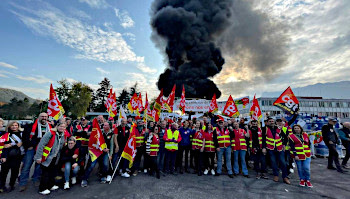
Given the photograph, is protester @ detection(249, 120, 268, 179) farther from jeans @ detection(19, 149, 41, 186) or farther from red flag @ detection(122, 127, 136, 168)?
jeans @ detection(19, 149, 41, 186)

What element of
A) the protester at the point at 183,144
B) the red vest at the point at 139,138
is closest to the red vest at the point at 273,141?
the protester at the point at 183,144

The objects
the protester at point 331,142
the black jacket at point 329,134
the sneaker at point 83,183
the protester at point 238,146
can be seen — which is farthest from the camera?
the black jacket at point 329,134

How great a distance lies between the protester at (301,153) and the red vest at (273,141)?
31cm

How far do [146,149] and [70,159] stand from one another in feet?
6.28

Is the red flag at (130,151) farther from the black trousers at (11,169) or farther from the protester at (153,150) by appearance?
the black trousers at (11,169)

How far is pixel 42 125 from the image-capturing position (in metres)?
4.17

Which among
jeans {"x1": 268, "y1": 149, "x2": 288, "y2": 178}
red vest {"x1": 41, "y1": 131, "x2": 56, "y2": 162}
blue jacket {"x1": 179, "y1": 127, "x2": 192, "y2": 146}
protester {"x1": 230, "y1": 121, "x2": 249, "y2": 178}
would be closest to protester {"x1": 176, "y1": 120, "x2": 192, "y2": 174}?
blue jacket {"x1": 179, "y1": 127, "x2": 192, "y2": 146}

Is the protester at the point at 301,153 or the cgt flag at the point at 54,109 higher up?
the cgt flag at the point at 54,109

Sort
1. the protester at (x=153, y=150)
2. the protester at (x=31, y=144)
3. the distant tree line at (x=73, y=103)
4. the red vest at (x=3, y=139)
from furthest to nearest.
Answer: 1. the distant tree line at (x=73, y=103)
2. the protester at (x=153, y=150)
3. the protester at (x=31, y=144)
4. the red vest at (x=3, y=139)

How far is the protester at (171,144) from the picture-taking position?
4.94 meters

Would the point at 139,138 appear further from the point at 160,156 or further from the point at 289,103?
the point at 289,103

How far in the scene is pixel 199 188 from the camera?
3.96 m

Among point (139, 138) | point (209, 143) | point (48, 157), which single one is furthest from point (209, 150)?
point (48, 157)

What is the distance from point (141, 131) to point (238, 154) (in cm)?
325
